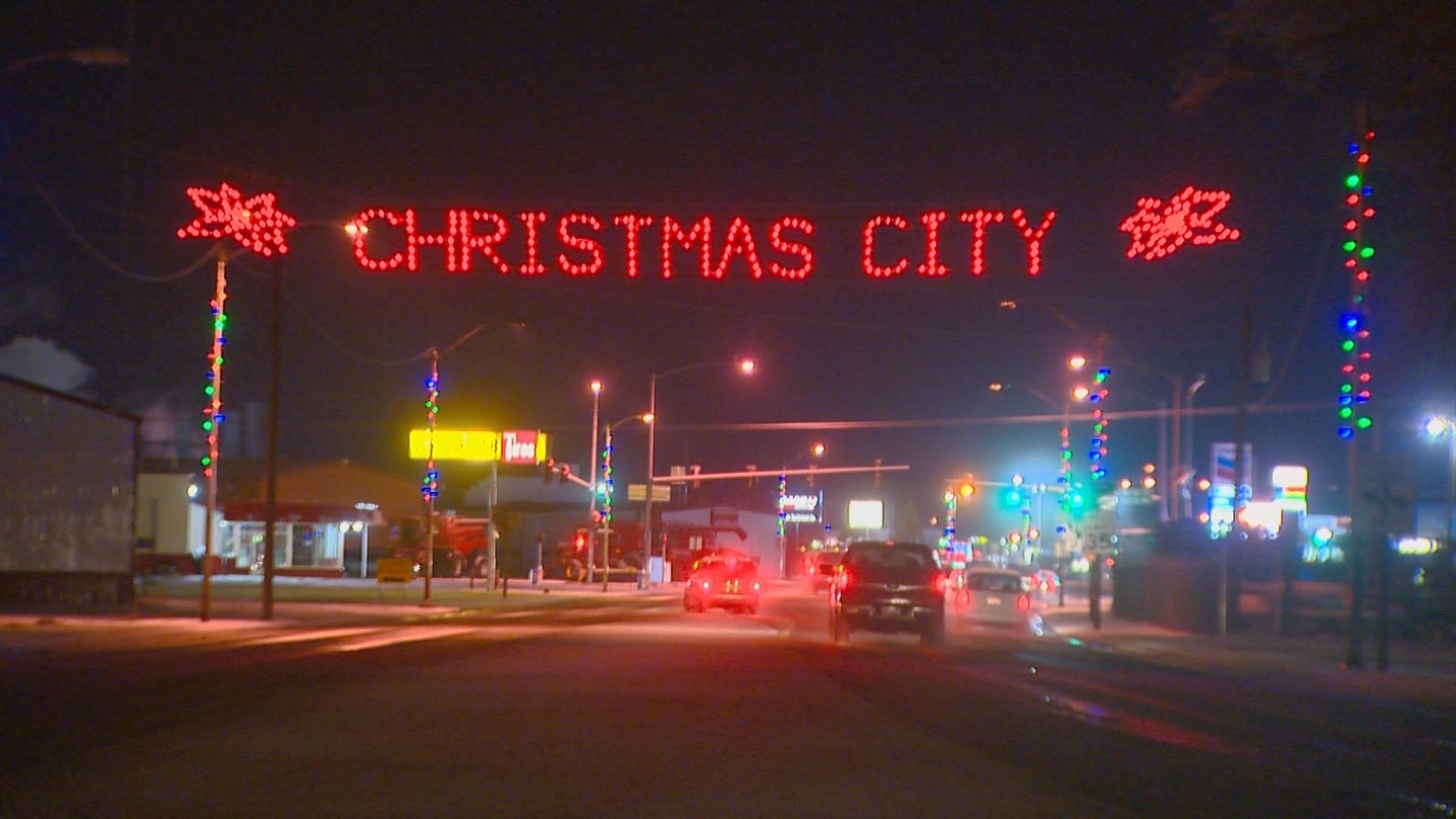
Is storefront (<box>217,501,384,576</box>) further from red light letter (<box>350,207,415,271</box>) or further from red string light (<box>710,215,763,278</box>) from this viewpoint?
red string light (<box>710,215,763,278</box>)

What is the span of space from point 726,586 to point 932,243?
726 inches

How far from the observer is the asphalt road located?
1034cm

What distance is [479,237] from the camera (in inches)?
944

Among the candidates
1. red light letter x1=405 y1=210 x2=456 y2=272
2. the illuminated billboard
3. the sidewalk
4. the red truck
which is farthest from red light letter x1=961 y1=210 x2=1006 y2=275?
the illuminated billboard

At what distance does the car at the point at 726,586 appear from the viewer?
4012 cm

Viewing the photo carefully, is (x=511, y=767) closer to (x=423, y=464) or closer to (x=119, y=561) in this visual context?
(x=119, y=561)

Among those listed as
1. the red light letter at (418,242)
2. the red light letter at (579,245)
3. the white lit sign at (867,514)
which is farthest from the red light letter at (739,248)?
the white lit sign at (867,514)

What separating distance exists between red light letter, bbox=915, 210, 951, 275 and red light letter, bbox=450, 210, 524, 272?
6.49 metres

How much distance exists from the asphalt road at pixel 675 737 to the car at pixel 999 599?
1252 cm

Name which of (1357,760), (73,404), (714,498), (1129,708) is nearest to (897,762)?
(1357,760)

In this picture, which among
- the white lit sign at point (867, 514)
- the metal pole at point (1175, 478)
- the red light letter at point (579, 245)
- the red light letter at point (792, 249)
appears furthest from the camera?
the white lit sign at point (867, 514)

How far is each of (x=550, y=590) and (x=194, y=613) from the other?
2355cm

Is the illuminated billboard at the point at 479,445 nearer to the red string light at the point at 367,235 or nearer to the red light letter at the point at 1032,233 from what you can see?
the red string light at the point at 367,235

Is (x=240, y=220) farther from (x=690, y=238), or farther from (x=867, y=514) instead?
(x=867, y=514)
